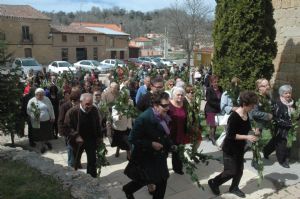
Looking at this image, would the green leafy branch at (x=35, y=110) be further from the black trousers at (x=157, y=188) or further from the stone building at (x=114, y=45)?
the stone building at (x=114, y=45)

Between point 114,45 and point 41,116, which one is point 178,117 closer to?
point 41,116

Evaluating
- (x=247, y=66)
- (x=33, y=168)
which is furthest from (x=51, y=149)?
(x=247, y=66)

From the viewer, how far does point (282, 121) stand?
600cm

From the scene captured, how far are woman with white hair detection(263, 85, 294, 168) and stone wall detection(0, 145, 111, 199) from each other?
362cm

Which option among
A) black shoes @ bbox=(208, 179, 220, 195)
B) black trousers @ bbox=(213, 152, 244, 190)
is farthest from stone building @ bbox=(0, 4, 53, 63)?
black trousers @ bbox=(213, 152, 244, 190)

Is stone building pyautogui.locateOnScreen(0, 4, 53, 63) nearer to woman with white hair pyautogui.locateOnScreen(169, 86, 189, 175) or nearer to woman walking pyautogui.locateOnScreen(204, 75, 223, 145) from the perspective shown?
woman walking pyautogui.locateOnScreen(204, 75, 223, 145)

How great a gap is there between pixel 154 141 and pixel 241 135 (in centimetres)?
136

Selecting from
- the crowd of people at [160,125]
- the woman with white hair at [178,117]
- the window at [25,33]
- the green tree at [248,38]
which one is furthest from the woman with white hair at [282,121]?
the window at [25,33]

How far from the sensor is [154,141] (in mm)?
4094

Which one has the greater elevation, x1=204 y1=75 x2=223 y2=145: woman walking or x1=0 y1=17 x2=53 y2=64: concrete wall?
x1=0 y1=17 x2=53 y2=64: concrete wall

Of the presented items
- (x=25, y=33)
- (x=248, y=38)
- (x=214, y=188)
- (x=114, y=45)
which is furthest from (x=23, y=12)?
(x=214, y=188)

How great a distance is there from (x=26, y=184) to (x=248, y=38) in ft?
18.0

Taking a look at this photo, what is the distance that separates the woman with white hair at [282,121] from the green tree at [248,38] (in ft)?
4.61

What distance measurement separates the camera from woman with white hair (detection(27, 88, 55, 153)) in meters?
7.57
